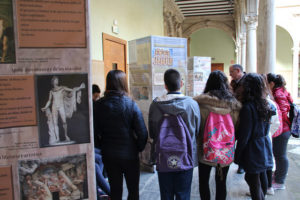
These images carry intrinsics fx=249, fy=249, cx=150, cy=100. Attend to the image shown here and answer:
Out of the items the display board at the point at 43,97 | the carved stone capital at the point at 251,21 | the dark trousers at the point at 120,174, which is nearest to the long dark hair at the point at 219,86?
the dark trousers at the point at 120,174

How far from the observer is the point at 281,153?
323 centimetres

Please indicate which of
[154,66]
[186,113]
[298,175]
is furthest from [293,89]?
[186,113]

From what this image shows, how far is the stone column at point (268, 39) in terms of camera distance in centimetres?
453

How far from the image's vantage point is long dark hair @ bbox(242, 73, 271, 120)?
2.25 m

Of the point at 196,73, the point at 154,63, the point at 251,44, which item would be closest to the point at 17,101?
the point at 154,63

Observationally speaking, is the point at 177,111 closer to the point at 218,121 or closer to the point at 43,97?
the point at 218,121

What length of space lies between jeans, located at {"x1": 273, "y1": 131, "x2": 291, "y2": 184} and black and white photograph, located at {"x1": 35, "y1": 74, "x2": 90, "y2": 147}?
2794mm

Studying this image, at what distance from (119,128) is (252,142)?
1.26m

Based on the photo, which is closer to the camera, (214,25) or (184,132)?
(184,132)

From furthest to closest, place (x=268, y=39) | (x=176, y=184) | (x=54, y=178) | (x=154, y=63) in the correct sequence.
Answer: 1. (x=268, y=39)
2. (x=154, y=63)
3. (x=176, y=184)
4. (x=54, y=178)

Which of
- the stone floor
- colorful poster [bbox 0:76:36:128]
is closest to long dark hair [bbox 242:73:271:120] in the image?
the stone floor

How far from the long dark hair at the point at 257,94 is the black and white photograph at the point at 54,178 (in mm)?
1649

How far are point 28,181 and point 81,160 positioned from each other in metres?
0.27

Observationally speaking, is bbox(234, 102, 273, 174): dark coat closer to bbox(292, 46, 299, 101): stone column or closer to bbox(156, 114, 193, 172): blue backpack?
bbox(156, 114, 193, 172): blue backpack
